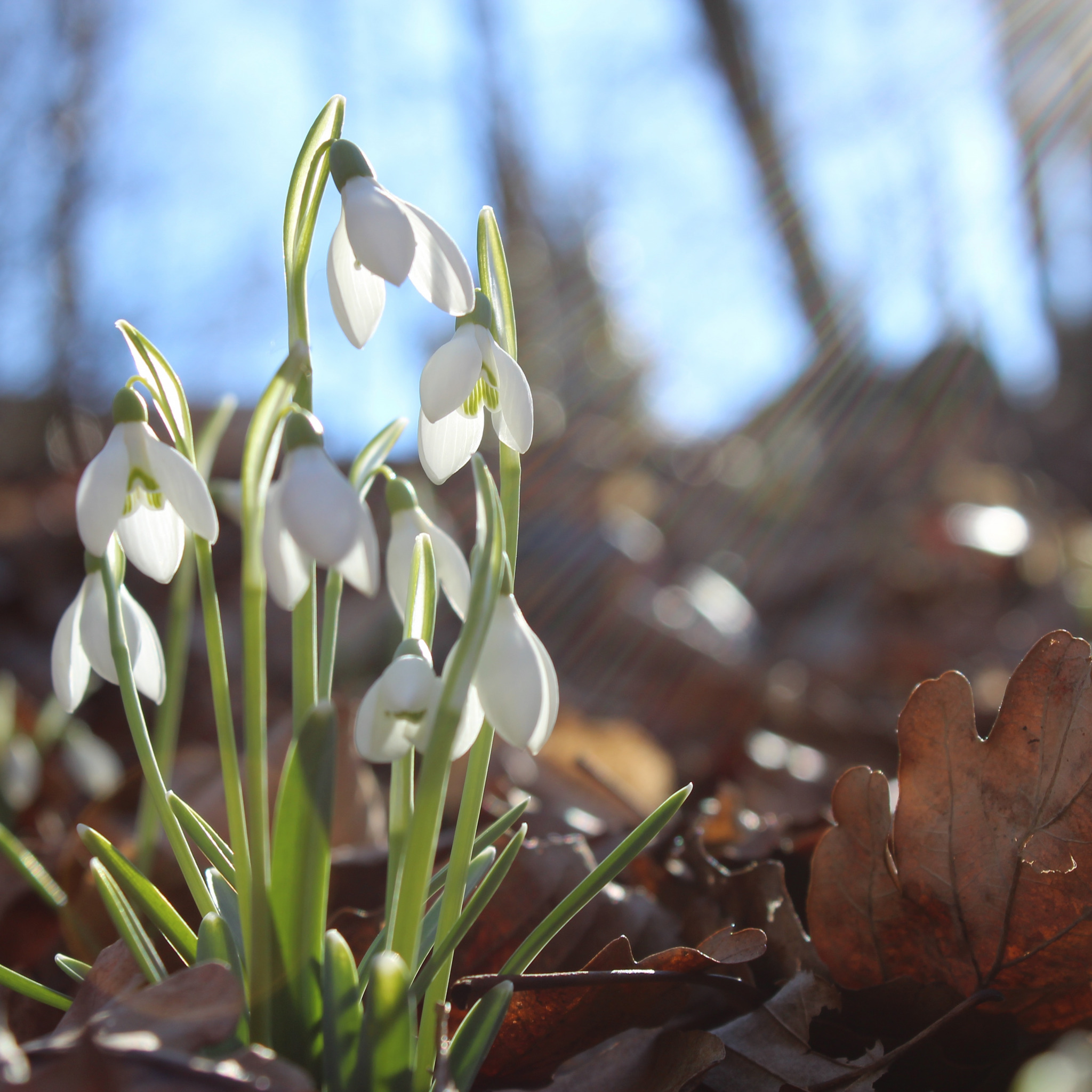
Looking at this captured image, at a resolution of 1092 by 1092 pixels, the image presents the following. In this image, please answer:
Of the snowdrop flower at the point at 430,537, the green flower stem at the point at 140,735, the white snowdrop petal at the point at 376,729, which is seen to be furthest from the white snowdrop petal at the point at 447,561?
the green flower stem at the point at 140,735

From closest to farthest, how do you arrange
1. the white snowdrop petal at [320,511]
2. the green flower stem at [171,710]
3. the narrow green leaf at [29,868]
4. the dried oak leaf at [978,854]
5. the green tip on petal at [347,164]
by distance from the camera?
the white snowdrop petal at [320,511]
the green tip on petal at [347,164]
the dried oak leaf at [978,854]
the narrow green leaf at [29,868]
the green flower stem at [171,710]

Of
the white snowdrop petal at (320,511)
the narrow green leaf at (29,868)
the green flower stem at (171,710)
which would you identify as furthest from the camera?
the green flower stem at (171,710)

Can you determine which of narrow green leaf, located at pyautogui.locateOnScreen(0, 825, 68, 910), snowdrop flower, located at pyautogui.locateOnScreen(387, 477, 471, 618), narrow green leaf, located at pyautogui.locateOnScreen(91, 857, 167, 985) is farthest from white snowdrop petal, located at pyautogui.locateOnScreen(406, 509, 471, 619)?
narrow green leaf, located at pyautogui.locateOnScreen(0, 825, 68, 910)

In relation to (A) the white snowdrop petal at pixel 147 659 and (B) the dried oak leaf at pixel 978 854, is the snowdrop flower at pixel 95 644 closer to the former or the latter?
(A) the white snowdrop petal at pixel 147 659

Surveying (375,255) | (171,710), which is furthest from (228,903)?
(171,710)

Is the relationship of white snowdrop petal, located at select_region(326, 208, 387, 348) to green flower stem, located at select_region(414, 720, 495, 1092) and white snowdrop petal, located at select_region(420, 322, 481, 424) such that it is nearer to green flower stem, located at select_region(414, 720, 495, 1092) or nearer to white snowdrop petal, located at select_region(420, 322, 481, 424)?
white snowdrop petal, located at select_region(420, 322, 481, 424)

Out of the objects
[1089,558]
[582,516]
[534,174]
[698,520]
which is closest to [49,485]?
[582,516]

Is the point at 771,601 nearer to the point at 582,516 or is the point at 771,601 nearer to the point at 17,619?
the point at 582,516

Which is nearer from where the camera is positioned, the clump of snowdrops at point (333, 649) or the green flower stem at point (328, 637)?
the clump of snowdrops at point (333, 649)
